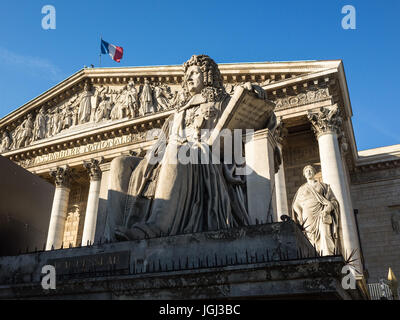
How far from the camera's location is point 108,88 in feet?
76.5

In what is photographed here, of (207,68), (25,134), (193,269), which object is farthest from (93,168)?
(193,269)

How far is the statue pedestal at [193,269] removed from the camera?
2.69 meters

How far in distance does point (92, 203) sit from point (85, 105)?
22.8 feet

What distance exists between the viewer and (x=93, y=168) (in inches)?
800

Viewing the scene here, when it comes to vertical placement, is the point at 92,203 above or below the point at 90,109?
Result: below

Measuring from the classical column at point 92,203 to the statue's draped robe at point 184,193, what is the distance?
13015 mm

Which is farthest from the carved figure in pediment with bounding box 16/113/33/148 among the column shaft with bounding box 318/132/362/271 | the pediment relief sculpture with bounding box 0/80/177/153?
the column shaft with bounding box 318/132/362/271

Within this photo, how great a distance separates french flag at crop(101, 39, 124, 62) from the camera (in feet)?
79.0

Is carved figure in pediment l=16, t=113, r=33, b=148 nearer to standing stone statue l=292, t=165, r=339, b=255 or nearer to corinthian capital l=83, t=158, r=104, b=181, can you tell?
corinthian capital l=83, t=158, r=104, b=181

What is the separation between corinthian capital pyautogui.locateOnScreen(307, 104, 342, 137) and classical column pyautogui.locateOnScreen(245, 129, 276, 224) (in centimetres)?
1204

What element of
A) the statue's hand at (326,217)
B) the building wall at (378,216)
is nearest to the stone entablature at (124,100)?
the building wall at (378,216)

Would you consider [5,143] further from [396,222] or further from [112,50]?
[396,222]

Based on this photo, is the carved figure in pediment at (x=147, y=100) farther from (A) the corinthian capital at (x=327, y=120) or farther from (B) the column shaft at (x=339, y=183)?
(B) the column shaft at (x=339, y=183)
